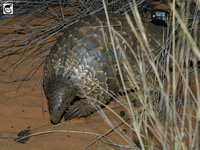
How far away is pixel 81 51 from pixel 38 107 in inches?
37.7

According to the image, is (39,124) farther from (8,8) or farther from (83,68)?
(8,8)

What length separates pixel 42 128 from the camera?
3301 mm

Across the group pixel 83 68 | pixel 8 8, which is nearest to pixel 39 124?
pixel 83 68

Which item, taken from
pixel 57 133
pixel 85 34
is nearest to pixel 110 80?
pixel 85 34

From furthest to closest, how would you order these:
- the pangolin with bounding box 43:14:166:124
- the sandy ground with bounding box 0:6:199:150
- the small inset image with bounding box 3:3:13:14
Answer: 1. the small inset image with bounding box 3:3:13:14
2. the pangolin with bounding box 43:14:166:124
3. the sandy ground with bounding box 0:6:199:150

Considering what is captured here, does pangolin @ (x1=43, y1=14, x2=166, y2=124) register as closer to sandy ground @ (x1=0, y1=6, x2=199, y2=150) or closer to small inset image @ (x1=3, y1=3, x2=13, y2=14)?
sandy ground @ (x1=0, y1=6, x2=199, y2=150)

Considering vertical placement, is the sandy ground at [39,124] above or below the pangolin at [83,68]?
below

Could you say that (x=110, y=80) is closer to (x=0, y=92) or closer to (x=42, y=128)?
(x=42, y=128)

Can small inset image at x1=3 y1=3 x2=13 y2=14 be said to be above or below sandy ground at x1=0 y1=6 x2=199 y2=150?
above

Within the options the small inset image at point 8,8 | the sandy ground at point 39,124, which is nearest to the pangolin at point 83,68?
the sandy ground at point 39,124

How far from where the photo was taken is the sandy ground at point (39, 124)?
3.03m

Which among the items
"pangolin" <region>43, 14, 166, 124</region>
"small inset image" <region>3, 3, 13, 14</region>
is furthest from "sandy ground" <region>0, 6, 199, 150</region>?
"small inset image" <region>3, 3, 13, 14</region>

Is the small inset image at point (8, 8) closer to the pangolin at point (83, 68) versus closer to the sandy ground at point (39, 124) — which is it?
the sandy ground at point (39, 124)

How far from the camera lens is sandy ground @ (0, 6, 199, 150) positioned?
303 centimetres
